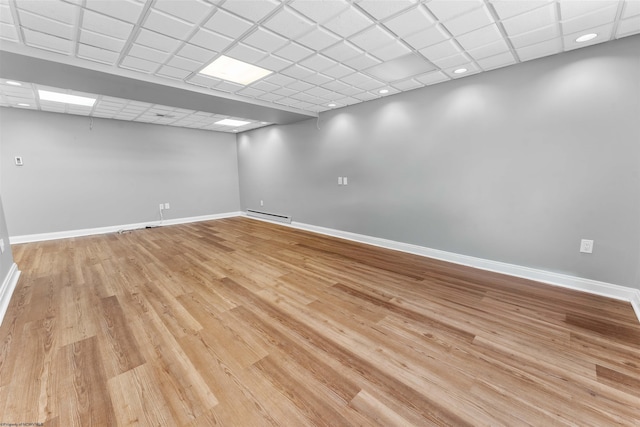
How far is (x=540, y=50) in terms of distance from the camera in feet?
8.27

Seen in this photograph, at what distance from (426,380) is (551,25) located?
3102 millimetres

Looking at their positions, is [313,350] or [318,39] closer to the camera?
[313,350]

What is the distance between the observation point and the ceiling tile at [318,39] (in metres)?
2.22

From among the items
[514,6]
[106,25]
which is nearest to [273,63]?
[106,25]

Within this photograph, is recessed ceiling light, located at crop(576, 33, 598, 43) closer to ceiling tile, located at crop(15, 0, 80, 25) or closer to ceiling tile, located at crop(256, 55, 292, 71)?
ceiling tile, located at crop(256, 55, 292, 71)

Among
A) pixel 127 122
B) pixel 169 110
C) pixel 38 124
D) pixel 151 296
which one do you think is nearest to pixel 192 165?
pixel 127 122

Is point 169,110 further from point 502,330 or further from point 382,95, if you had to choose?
point 502,330

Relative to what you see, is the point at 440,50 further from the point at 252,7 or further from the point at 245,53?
the point at 245,53

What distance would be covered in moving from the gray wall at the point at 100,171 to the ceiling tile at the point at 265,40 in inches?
202

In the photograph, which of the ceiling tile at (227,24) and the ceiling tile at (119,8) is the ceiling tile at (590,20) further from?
the ceiling tile at (119,8)

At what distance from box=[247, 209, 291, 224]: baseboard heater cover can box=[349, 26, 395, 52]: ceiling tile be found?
4319 mm

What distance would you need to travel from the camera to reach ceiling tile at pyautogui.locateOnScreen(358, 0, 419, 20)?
1855 mm

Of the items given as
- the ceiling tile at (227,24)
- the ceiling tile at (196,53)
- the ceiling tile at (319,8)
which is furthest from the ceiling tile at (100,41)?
the ceiling tile at (319,8)

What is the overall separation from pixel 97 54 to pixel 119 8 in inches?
38.7
